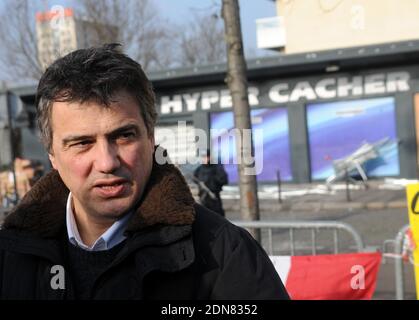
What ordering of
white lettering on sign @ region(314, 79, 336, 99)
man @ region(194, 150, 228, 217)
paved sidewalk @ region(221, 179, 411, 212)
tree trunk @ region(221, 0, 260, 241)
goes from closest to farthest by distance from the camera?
tree trunk @ region(221, 0, 260, 241)
man @ region(194, 150, 228, 217)
paved sidewalk @ region(221, 179, 411, 212)
white lettering on sign @ region(314, 79, 336, 99)

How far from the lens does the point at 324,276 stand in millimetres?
4605

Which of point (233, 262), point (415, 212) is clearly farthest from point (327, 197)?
point (233, 262)

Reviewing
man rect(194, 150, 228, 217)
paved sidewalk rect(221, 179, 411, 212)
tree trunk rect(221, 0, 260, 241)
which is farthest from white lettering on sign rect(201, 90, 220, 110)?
tree trunk rect(221, 0, 260, 241)

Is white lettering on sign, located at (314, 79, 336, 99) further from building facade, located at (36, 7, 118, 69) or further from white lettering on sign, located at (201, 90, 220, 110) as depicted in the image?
building facade, located at (36, 7, 118, 69)

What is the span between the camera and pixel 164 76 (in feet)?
66.5

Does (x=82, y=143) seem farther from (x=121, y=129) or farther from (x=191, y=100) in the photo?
(x=191, y=100)

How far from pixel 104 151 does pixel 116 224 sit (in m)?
0.26

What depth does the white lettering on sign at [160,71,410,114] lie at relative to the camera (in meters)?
18.7

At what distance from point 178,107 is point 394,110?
24.3ft

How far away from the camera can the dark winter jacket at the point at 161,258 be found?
1765 mm

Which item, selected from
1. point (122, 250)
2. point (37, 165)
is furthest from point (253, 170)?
point (37, 165)

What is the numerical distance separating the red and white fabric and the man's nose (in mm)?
2990

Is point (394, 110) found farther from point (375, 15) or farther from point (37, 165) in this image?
point (37, 165)

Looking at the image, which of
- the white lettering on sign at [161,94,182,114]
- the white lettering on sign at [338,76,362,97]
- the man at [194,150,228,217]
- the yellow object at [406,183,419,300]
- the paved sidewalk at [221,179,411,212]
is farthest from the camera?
the white lettering on sign at [161,94,182,114]
